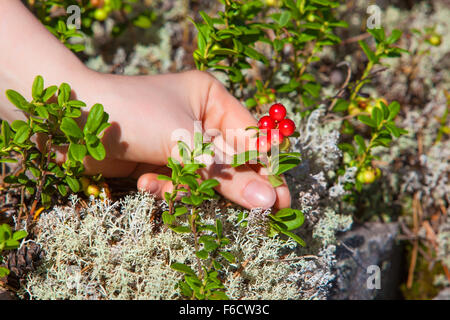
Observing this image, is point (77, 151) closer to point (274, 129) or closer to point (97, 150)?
point (97, 150)

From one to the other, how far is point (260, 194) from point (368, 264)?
1242 mm

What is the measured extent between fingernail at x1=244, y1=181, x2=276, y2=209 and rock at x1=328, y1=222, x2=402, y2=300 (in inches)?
31.2

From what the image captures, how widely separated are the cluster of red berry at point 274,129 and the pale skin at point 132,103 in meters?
0.11

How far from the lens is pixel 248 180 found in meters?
1.59

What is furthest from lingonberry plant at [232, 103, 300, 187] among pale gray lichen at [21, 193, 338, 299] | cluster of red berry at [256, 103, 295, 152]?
pale gray lichen at [21, 193, 338, 299]

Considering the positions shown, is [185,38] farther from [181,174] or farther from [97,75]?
[181,174]

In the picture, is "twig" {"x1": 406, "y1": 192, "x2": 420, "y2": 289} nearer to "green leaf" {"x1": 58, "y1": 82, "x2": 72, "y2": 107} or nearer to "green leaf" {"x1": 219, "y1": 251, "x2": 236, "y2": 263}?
"green leaf" {"x1": 219, "y1": 251, "x2": 236, "y2": 263}

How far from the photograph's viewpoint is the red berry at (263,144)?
1551 mm

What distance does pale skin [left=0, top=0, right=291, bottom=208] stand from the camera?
1589mm

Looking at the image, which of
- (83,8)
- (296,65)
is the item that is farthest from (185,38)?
(296,65)

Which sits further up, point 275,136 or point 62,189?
point 275,136

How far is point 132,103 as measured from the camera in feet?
5.25

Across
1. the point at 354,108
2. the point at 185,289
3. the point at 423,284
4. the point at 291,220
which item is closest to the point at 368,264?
the point at 423,284
